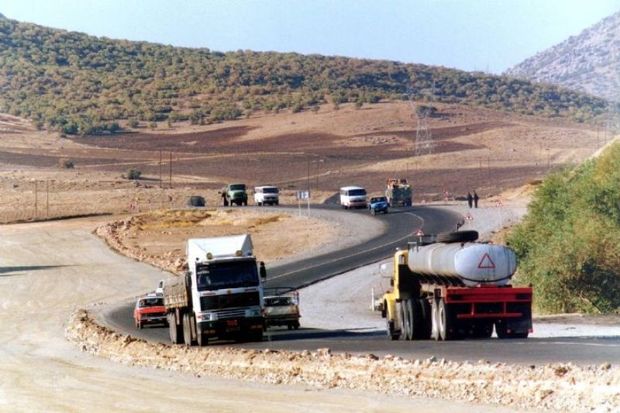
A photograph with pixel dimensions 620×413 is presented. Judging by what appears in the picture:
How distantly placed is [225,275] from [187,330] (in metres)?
2.31

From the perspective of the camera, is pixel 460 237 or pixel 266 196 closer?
pixel 460 237

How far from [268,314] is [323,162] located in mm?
116170

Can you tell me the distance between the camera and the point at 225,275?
1535 inches

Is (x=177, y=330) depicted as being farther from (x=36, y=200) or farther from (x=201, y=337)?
(x=36, y=200)

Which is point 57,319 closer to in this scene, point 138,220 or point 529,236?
point 529,236

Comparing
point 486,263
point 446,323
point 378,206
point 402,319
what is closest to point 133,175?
point 378,206

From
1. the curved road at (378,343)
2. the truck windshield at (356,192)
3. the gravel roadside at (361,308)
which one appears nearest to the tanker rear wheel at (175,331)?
the curved road at (378,343)

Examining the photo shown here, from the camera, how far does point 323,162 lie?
162000 mm

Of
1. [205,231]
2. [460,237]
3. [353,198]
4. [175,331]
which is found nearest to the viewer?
[460,237]

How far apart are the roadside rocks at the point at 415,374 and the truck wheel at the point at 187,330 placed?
661 millimetres

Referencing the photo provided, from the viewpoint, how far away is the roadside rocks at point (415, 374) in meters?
21.9

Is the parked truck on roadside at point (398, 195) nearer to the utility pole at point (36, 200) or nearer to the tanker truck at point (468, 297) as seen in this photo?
the utility pole at point (36, 200)

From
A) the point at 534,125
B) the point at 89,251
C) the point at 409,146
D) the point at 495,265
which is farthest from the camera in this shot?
the point at 534,125

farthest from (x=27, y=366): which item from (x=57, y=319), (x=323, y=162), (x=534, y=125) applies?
(x=534, y=125)
